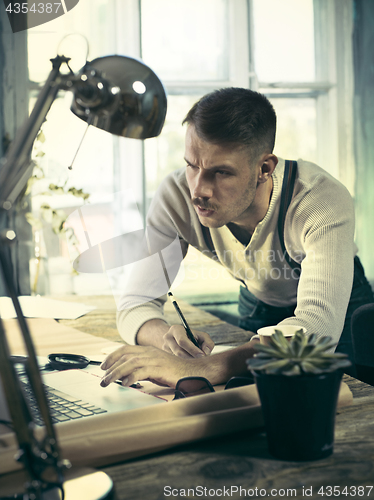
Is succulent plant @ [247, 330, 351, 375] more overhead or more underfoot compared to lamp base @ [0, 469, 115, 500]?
more overhead

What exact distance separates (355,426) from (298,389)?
6.6 inches

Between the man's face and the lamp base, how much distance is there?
842 mm

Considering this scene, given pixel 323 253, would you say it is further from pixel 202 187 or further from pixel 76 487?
pixel 76 487

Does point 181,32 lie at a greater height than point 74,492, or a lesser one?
greater

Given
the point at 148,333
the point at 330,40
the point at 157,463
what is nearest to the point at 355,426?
the point at 157,463

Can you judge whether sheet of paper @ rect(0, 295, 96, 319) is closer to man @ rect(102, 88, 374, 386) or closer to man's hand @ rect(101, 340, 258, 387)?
man @ rect(102, 88, 374, 386)

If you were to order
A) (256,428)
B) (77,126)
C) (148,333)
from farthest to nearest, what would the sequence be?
(77,126), (148,333), (256,428)

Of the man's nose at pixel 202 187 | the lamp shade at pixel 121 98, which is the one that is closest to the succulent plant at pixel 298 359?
the lamp shade at pixel 121 98

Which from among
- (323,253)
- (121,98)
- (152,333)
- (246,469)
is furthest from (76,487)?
(323,253)

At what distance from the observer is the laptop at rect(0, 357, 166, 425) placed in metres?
0.63

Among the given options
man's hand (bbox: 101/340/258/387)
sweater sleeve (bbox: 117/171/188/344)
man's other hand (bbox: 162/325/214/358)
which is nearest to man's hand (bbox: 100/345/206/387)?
man's hand (bbox: 101/340/258/387)

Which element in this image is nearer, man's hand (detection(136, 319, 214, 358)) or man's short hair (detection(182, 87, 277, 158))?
man's hand (detection(136, 319, 214, 358))

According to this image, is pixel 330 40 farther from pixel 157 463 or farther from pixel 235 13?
pixel 157 463

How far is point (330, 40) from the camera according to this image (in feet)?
9.68
